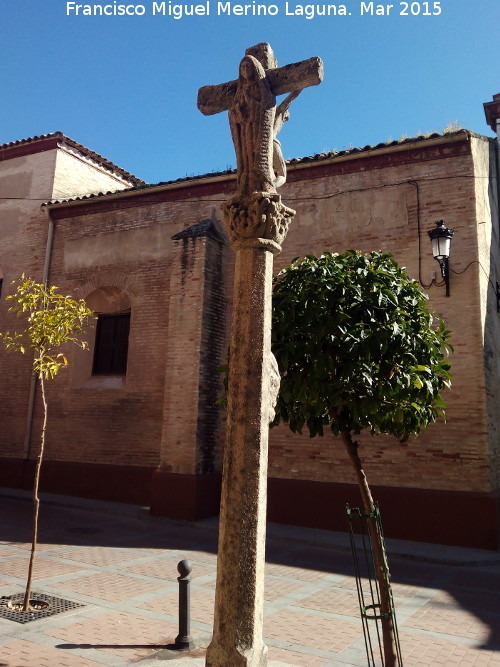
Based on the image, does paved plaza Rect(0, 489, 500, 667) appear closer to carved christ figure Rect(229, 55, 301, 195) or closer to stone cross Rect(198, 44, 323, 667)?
stone cross Rect(198, 44, 323, 667)

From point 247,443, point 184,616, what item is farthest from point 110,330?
point 247,443

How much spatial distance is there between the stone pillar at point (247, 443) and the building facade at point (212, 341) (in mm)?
6884

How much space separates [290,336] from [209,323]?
7635mm

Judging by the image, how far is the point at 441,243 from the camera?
946 cm

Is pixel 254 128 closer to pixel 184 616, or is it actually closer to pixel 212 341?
pixel 184 616

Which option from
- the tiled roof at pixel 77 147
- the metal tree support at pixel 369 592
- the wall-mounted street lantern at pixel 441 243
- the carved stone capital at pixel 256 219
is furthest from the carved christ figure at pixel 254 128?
the tiled roof at pixel 77 147

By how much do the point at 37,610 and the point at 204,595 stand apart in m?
1.84

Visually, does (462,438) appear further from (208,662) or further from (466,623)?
(208,662)

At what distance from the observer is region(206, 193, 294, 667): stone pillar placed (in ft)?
10.2

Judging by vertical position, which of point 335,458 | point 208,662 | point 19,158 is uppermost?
point 19,158

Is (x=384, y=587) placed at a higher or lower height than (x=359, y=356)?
lower

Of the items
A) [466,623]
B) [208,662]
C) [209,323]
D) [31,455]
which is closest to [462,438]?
[466,623]

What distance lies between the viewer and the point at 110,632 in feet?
16.8

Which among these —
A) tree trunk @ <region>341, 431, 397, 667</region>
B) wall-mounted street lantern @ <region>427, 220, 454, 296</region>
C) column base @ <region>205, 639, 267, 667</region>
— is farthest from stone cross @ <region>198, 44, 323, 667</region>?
wall-mounted street lantern @ <region>427, 220, 454, 296</region>
